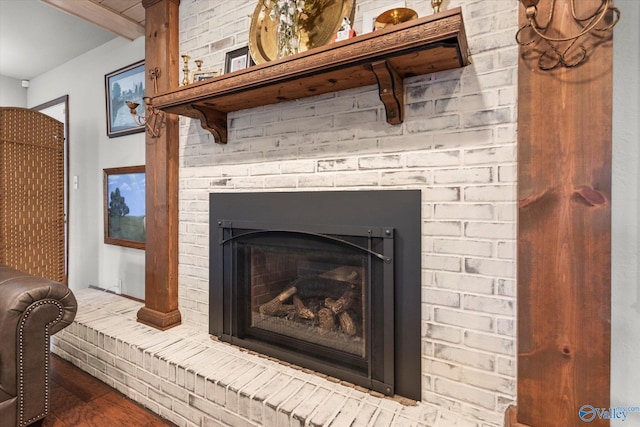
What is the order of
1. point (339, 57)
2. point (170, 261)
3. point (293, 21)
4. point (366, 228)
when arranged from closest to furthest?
point (339, 57), point (366, 228), point (293, 21), point (170, 261)

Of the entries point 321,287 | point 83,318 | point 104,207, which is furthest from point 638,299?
point 104,207

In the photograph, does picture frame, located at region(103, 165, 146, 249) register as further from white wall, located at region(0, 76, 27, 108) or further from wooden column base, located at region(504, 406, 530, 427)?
wooden column base, located at region(504, 406, 530, 427)

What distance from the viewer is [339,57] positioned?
121cm

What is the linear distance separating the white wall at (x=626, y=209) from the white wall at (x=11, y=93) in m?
5.12

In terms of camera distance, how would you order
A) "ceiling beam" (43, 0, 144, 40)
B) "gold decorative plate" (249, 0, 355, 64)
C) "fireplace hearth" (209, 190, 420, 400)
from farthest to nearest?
1. "ceiling beam" (43, 0, 144, 40)
2. "gold decorative plate" (249, 0, 355, 64)
3. "fireplace hearth" (209, 190, 420, 400)

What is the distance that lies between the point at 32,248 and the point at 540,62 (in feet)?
12.1

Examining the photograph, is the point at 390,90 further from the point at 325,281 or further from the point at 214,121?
the point at 214,121

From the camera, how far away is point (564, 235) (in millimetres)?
1009

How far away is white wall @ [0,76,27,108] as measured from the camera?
3612 millimetres

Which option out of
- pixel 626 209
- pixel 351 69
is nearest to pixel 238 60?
pixel 351 69

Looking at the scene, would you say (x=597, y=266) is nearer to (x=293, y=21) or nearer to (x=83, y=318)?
(x=293, y=21)

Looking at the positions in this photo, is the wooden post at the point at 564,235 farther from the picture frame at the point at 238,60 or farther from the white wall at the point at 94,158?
the white wall at the point at 94,158

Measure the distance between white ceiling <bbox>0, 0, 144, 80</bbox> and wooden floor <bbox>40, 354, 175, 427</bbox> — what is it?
2.34m

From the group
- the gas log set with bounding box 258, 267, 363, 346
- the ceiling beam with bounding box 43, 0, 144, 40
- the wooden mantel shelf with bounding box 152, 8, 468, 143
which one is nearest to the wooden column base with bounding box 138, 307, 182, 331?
the gas log set with bounding box 258, 267, 363, 346
